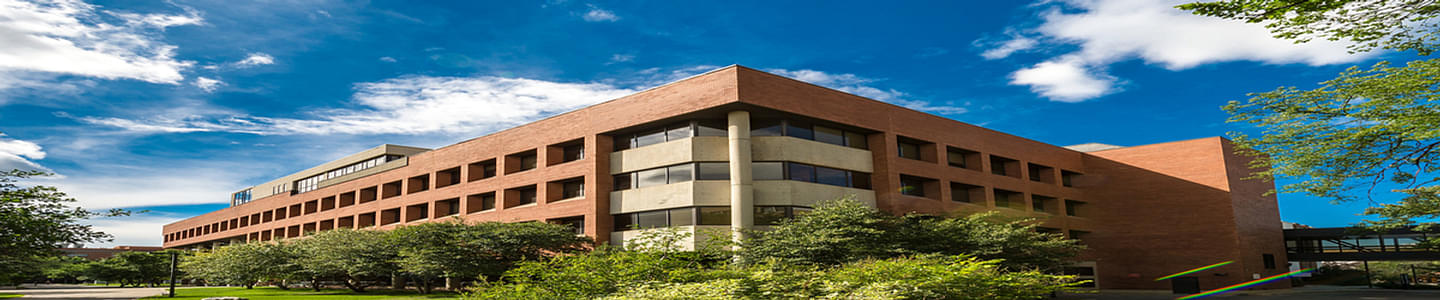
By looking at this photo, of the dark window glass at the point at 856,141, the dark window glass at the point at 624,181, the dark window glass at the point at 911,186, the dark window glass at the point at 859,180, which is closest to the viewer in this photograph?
the dark window glass at the point at 859,180

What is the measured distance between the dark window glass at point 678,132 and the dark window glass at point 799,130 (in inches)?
182

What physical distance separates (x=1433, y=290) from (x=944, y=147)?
30.3 m

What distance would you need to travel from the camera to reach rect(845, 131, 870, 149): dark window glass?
1537 inches

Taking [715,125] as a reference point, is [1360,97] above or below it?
below

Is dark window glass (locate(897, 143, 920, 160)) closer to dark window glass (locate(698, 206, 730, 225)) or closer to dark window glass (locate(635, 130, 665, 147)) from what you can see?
dark window glass (locate(698, 206, 730, 225))

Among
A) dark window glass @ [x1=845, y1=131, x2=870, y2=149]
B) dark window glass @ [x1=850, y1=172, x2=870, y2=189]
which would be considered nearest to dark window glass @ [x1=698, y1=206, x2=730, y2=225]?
dark window glass @ [x1=850, y1=172, x2=870, y2=189]

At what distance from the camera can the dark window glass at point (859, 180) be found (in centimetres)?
3850

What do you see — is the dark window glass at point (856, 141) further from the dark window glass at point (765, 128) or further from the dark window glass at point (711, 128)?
the dark window glass at point (711, 128)

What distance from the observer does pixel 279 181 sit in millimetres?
78500

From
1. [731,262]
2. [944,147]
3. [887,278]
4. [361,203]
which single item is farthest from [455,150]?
[887,278]

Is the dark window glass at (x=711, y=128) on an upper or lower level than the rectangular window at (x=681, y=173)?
upper

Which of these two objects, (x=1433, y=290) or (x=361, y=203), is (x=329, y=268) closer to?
(x=361, y=203)

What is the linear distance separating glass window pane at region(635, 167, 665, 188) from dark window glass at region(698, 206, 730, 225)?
9.52 feet

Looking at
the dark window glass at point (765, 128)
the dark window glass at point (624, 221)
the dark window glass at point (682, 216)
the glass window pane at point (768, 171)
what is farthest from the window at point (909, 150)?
the dark window glass at point (624, 221)
